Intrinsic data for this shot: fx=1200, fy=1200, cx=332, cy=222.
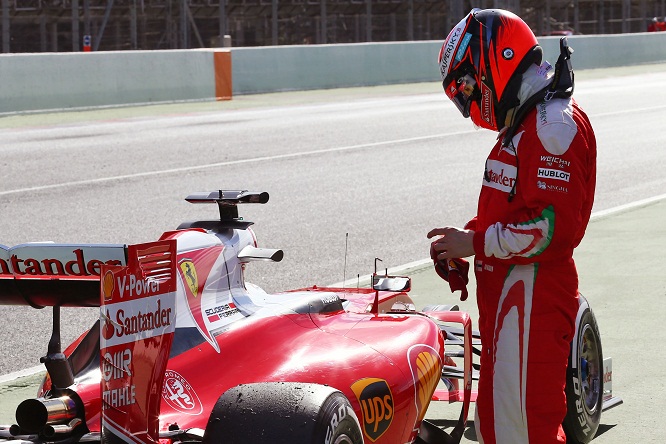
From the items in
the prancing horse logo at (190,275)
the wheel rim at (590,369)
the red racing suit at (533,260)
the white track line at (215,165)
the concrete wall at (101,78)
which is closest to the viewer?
the red racing suit at (533,260)

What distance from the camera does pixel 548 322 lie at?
3.75 meters

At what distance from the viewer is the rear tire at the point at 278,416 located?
3213mm

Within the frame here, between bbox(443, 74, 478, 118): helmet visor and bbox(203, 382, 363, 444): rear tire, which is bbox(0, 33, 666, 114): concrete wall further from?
bbox(203, 382, 363, 444): rear tire

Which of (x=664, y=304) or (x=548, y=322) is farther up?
(x=548, y=322)

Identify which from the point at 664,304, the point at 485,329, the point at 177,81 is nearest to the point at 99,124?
the point at 177,81

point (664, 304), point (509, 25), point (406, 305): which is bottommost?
point (664, 304)

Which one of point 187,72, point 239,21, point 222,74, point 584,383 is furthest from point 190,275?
point 239,21

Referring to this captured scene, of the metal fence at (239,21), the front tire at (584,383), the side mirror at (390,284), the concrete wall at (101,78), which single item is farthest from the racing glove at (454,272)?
the metal fence at (239,21)

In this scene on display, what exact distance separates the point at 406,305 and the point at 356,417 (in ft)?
5.31

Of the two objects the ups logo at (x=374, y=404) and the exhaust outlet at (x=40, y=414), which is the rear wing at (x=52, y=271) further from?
the ups logo at (x=374, y=404)

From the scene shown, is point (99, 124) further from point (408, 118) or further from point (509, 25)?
point (509, 25)

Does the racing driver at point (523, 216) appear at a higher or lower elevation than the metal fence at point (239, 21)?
lower

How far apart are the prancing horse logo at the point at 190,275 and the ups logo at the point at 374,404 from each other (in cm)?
61

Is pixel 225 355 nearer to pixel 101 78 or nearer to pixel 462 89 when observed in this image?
pixel 462 89
